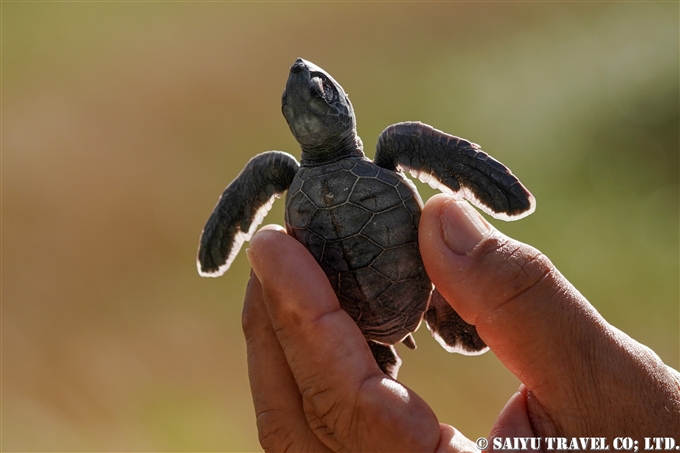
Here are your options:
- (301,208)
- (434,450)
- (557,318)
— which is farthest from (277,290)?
(557,318)

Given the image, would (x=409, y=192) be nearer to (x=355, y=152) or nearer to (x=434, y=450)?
(x=355, y=152)

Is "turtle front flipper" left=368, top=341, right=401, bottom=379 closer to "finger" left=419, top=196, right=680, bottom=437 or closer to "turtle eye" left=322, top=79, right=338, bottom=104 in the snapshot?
"finger" left=419, top=196, right=680, bottom=437

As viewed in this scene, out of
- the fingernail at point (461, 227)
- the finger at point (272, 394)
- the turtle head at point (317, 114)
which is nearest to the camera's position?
the fingernail at point (461, 227)

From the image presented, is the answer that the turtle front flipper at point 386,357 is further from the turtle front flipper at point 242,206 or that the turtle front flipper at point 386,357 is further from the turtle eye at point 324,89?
the turtle eye at point 324,89

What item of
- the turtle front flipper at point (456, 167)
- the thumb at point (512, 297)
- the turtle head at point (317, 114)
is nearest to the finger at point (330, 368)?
the thumb at point (512, 297)

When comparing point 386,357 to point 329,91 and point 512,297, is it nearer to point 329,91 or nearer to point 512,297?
point 512,297

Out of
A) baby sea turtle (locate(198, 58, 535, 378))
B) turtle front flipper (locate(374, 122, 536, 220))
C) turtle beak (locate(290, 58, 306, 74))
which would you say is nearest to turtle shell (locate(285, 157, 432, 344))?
baby sea turtle (locate(198, 58, 535, 378))

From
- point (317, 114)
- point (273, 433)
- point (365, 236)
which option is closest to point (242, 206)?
point (317, 114)
